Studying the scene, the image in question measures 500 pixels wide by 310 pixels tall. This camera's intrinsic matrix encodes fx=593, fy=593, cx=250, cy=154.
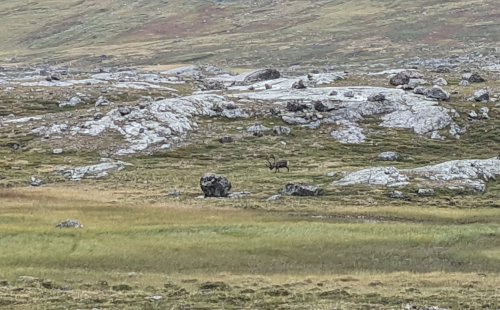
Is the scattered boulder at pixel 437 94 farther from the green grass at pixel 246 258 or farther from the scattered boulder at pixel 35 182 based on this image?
the scattered boulder at pixel 35 182

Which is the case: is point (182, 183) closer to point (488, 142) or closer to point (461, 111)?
point (488, 142)

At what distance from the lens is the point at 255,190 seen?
234 feet

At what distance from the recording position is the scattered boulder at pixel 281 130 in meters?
117

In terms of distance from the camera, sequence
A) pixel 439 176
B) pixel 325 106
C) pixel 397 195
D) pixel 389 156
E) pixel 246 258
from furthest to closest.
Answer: pixel 325 106 < pixel 389 156 < pixel 439 176 < pixel 397 195 < pixel 246 258

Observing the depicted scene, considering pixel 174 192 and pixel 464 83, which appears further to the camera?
pixel 464 83

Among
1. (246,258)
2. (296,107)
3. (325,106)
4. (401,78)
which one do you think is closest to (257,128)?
(296,107)

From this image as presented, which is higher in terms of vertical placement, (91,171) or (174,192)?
(91,171)

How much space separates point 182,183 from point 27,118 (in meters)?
62.9

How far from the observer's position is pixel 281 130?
388 feet

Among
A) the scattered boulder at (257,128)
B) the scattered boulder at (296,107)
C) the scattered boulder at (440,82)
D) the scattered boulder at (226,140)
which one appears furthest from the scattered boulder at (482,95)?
the scattered boulder at (226,140)

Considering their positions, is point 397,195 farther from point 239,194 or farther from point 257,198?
point 239,194

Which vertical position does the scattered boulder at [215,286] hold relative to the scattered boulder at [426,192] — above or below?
above

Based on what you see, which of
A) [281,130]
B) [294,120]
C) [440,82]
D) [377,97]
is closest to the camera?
[281,130]

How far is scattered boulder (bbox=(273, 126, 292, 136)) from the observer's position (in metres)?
117
